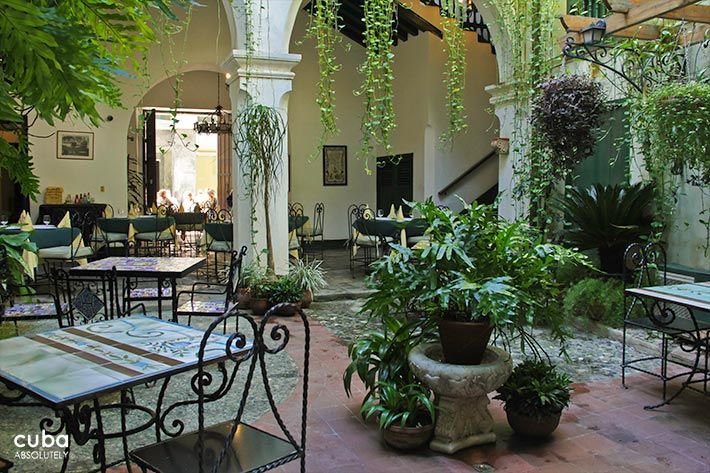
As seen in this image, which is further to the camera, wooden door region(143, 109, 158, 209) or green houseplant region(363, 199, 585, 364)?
wooden door region(143, 109, 158, 209)

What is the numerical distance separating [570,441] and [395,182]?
354 inches

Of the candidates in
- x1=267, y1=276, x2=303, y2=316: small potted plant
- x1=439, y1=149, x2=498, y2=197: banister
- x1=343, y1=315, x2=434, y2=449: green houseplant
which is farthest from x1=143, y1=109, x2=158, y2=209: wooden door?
x1=343, y1=315, x2=434, y2=449: green houseplant

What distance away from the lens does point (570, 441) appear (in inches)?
116

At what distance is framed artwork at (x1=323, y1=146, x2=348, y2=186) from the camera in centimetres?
1208

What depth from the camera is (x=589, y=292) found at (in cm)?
530

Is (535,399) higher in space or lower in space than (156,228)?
lower

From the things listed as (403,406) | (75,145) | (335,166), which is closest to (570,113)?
(403,406)

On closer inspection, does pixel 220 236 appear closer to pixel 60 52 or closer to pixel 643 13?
pixel 643 13

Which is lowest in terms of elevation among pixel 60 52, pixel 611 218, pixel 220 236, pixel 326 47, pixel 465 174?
pixel 220 236

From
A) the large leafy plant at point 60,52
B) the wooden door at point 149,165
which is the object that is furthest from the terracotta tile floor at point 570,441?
the wooden door at point 149,165

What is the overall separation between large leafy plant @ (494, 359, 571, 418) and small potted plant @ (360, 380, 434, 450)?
1.41 feet

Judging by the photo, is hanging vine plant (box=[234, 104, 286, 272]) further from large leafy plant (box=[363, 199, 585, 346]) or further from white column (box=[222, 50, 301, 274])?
large leafy plant (box=[363, 199, 585, 346])

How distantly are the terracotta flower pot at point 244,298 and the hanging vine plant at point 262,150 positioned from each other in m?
0.38

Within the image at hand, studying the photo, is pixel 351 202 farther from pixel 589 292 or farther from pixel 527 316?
pixel 527 316
